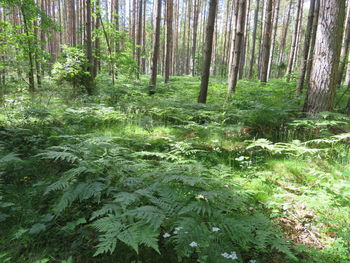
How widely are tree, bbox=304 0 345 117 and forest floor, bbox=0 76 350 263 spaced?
691 mm

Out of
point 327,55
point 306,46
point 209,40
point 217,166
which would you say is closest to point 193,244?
point 217,166

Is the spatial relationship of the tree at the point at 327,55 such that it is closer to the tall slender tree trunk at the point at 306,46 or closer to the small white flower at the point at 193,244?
the tall slender tree trunk at the point at 306,46

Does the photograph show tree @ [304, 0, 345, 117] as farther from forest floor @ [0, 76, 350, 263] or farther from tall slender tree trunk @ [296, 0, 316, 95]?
tall slender tree trunk @ [296, 0, 316, 95]

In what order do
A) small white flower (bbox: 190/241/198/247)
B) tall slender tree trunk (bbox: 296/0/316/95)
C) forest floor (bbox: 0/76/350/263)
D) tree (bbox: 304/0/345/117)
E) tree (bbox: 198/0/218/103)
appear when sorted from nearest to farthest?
small white flower (bbox: 190/241/198/247), forest floor (bbox: 0/76/350/263), tree (bbox: 304/0/345/117), tree (bbox: 198/0/218/103), tall slender tree trunk (bbox: 296/0/316/95)

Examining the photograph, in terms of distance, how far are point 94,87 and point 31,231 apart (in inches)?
322

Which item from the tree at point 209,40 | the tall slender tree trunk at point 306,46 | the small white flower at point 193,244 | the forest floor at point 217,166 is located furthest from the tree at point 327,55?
the small white flower at point 193,244

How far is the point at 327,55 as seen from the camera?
185 inches

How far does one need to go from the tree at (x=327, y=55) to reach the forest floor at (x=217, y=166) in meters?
0.69

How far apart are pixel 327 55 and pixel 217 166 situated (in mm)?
3891

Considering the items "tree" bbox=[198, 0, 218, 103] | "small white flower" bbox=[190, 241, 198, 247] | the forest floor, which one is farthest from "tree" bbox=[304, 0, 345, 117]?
"small white flower" bbox=[190, 241, 198, 247]

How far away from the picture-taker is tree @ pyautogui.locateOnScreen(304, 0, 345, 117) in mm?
4602

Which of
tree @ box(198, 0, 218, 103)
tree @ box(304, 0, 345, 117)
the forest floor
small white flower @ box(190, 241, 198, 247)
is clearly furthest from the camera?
tree @ box(198, 0, 218, 103)

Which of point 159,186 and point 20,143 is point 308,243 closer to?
point 159,186

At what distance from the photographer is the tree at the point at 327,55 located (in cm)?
460
